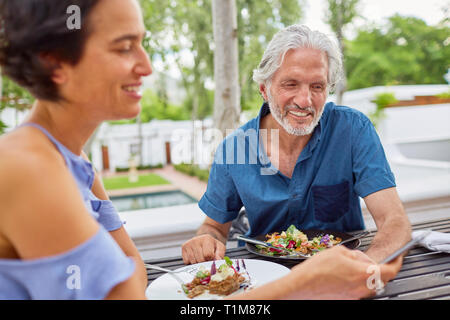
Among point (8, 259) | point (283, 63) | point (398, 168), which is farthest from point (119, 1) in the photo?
point (398, 168)

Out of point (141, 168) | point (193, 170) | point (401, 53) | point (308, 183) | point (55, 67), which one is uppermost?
point (401, 53)

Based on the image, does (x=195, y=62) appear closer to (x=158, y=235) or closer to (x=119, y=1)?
(x=158, y=235)

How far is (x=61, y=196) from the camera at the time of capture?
0.62 meters

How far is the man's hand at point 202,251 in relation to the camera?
4.52ft

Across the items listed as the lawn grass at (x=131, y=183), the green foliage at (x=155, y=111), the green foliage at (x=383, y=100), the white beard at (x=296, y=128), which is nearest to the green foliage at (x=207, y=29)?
the green foliage at (x=383, y=100)

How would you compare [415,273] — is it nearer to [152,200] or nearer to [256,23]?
[256,23]

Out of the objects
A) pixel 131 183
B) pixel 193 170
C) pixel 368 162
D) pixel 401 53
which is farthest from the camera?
pixel 401 53

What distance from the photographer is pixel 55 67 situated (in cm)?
72

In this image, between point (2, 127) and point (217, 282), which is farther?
point (2, 127)

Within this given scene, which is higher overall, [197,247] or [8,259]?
[8,259]

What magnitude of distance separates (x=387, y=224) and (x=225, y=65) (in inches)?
101

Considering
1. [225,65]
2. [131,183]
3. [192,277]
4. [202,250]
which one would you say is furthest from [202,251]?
[131,183]
